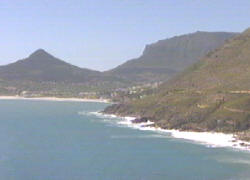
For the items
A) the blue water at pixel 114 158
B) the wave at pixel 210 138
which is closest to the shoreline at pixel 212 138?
the wave at pixel 210 138

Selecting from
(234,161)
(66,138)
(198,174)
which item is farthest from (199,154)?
(66,138)

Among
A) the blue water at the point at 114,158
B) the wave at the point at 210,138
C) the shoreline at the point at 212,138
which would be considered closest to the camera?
the blue water at the point at 114,158

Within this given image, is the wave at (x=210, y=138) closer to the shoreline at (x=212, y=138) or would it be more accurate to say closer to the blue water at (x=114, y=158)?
the shoreline at (x=212, y=138)

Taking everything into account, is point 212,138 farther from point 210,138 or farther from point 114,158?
point 114,158

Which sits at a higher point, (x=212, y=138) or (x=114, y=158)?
(x=212, y=138)

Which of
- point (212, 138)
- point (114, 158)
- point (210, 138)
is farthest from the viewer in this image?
point (210, 138)

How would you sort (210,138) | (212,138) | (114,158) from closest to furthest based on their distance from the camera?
(114,158) → (212,138) → (210,138)

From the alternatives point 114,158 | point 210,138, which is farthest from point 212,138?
point 114,158

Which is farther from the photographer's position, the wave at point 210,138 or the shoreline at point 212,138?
the wave at point 210,138

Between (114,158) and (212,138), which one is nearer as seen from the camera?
(114,158)
